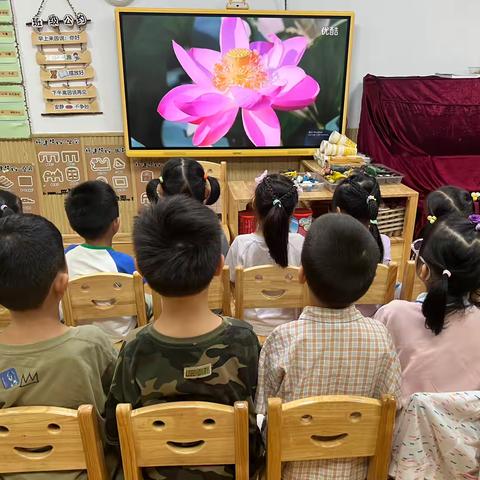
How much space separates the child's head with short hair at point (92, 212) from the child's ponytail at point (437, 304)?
1128mm

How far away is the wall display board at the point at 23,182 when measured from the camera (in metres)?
3.29

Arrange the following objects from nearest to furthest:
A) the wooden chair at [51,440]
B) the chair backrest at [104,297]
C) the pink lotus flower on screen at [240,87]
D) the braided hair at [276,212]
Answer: the wooden chair at [51,440]
the chair backrest at [104,297]
the braided hair at [276,212]
the pink lotus flower on screen at [240,87]

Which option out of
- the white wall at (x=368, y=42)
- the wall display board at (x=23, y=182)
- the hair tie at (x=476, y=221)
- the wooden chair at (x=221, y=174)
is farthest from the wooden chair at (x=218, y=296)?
the wall display board at (x=23, y=182)

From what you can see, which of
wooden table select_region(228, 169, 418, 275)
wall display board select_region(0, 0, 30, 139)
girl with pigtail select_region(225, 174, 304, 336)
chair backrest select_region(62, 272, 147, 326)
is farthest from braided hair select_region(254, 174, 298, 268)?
wall display board select_region(0, 0, 30, 139)

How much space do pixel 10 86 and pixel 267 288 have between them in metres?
2.50

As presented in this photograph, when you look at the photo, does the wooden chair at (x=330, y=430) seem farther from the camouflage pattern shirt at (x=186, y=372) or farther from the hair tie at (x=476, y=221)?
the hair tie at (x=476, y=221)

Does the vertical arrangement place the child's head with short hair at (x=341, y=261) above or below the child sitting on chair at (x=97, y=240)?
above

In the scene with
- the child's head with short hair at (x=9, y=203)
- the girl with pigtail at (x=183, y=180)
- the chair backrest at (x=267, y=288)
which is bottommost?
Answer: the chair backrest at (x=267, y=288)

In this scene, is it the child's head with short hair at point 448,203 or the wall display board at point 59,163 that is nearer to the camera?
the child's head with short hair at point 448,203

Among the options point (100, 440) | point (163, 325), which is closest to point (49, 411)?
point (100, 440)

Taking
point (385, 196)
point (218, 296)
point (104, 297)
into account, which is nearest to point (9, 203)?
point (104, 297)

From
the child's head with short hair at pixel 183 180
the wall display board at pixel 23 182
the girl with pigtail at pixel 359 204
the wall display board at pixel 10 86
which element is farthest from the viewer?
the wall display board at pixel 23 182

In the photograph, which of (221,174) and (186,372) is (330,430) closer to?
(186,372)

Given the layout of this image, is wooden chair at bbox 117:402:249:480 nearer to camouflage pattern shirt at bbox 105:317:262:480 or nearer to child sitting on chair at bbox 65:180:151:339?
camouflage pattern shirt at bbox 105:317:262:480
